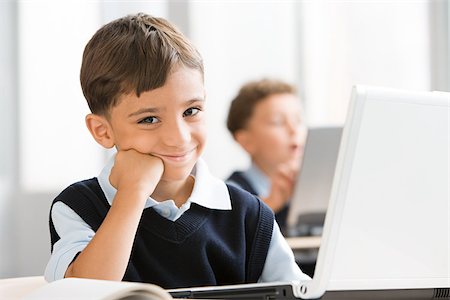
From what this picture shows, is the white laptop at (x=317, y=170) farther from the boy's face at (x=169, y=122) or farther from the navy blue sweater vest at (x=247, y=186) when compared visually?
the boy's face at (x=169, y=122)

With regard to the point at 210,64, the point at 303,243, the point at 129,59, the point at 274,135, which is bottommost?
the point at 303,243

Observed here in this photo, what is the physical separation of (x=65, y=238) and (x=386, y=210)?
564mm

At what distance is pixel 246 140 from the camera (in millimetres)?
3748

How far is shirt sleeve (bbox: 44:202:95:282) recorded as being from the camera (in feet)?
4.32

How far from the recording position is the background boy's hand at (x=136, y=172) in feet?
4.45

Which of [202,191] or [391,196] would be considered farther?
[202,191]

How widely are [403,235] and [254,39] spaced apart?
3741mm

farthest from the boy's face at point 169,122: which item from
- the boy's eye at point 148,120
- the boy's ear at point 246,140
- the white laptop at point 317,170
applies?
the boy's ear at point 246,140

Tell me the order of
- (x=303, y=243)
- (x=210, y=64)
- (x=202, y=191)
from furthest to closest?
(x=210, y=64) → (x=303, y=243) → (x=202, y=191)

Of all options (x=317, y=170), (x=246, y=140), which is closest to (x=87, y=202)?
(x=317, y=170)

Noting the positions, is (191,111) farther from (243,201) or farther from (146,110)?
(243,201)

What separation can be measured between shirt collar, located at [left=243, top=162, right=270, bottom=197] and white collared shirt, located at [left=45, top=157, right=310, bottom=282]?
206cm

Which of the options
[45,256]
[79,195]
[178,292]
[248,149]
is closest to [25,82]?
[45,256]

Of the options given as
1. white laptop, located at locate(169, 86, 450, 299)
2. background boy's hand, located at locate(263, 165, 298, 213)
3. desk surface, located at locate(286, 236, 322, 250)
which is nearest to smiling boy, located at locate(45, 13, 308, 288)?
white laptop, located at locate(169, 86, 450, 299)
